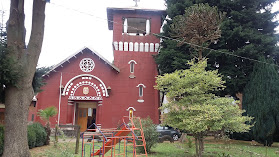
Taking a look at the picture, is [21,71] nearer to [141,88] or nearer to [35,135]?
[35,135]

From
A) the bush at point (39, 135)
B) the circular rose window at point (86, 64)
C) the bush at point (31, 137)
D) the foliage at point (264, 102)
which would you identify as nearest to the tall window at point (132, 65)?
the circular rose window at point (86, 64)

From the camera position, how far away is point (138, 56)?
22688 mm

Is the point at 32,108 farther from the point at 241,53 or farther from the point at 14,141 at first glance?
the point at 241,53

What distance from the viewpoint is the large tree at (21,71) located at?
7.97 meters

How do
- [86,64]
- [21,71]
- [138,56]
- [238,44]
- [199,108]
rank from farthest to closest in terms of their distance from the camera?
[138,56] → [86,64] → [238,44] → [199,108] → [21,71]

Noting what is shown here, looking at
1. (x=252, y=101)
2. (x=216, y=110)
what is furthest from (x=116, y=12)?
(x=216, y=110)

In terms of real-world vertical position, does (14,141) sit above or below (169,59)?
below

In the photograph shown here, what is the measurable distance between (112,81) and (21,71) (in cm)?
1377

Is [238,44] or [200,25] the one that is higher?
[238,44]

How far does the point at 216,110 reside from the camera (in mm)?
10055

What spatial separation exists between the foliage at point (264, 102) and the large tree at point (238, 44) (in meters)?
1.12

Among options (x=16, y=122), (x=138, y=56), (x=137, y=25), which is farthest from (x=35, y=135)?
(x=137, y=25)

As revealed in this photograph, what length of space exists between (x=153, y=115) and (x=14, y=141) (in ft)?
48.2

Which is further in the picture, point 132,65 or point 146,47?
point 146,47
